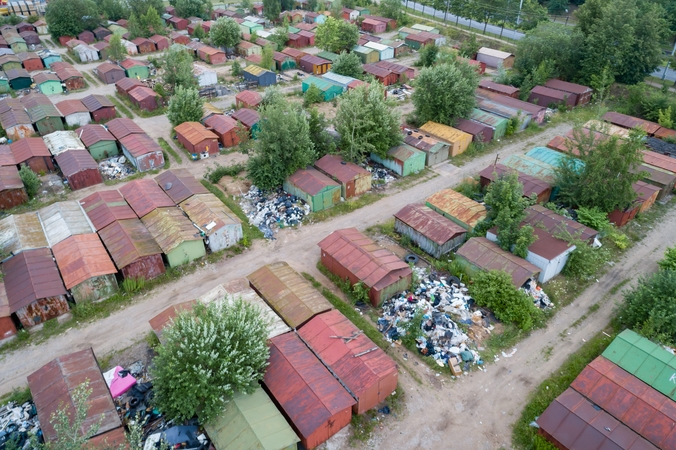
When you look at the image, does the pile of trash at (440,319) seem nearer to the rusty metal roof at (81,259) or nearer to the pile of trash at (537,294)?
the pile of trash at (537,294)

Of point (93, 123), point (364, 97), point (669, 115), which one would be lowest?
point (93, 123)

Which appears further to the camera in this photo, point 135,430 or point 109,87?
point 109,87

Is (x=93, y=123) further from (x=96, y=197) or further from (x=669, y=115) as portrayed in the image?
(x=669, y=115)

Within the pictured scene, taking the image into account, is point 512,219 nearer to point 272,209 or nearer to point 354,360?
point 354,360

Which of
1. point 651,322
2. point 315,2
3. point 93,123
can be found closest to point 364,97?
point 651,322

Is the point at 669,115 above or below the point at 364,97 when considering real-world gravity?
below

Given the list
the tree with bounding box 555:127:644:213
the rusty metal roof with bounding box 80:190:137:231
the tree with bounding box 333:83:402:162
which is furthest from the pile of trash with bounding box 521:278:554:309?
the rusty metal roof with bounding box 80:190:137:231

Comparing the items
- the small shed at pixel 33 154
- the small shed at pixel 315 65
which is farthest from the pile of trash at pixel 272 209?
the small shed at pixel 315 65

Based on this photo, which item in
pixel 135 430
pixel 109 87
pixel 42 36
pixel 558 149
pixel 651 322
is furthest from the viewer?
pixel 42 36
